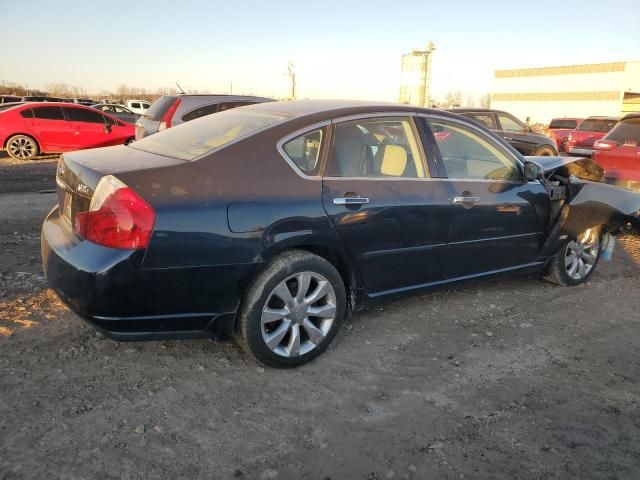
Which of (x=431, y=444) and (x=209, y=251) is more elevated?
(x=209, y=251)

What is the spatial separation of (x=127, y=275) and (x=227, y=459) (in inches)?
40.0

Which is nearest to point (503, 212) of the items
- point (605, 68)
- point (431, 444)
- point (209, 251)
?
point (431, 444)

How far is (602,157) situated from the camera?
309 inches

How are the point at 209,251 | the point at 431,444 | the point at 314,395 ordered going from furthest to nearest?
the point at 314,395, the point at 209,251, the point at 431,444

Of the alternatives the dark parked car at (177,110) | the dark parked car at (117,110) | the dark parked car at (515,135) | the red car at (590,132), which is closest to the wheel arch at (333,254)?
the dark parked car at (177,110)

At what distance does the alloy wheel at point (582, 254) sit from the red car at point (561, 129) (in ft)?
45.0

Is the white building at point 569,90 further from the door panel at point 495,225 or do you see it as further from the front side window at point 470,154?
the front side window at point 470,154

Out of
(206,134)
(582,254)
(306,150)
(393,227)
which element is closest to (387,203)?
(393,227)

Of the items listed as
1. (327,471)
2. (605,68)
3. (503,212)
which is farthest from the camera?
(605,68)

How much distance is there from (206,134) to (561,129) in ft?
64.2

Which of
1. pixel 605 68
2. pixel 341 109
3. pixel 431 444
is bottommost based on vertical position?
pixel 431 444

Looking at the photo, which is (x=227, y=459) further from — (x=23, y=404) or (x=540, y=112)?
(x=540, y=112)

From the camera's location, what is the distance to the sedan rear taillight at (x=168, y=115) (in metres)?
9.23

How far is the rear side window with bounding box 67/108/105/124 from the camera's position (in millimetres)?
13375
